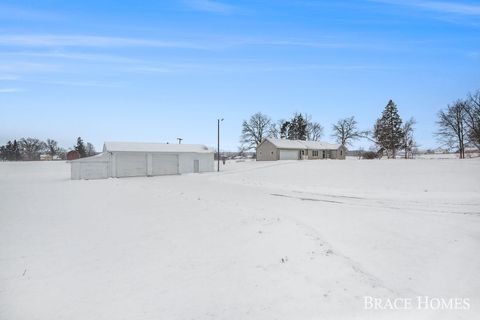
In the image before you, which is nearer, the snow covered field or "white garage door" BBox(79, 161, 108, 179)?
the snow covered field

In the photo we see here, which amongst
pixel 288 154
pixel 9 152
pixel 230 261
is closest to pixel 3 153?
pixel 9 152

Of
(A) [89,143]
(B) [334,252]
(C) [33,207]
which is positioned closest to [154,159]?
(C) [33,207]

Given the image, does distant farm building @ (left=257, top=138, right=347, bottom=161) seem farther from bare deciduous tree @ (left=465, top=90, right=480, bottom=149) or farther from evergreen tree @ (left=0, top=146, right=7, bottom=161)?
evergreen tree @ (left=0, top=146, right=7, bottom=161)

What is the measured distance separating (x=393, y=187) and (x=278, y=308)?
23.6m

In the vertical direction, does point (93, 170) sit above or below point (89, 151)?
below

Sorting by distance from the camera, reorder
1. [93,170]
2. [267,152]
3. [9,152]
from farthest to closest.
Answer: [9,152] → [267,152] → [93,170]

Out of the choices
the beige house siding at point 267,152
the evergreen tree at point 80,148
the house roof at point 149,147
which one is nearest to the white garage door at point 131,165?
the house roof at point 149,147

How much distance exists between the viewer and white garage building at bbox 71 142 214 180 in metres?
37.5

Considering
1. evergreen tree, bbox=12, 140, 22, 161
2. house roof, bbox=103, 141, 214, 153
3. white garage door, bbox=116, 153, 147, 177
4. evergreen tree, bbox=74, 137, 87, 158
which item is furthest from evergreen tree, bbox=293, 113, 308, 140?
evergreen tree, bbox=12, 140, 22, 161

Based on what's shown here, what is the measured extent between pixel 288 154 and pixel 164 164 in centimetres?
2817

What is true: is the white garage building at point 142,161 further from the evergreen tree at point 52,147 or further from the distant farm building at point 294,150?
the evergreen tree at point 52,147

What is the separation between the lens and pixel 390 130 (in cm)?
6575

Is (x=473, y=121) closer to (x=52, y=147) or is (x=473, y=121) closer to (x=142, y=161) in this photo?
(x=142, y=161)

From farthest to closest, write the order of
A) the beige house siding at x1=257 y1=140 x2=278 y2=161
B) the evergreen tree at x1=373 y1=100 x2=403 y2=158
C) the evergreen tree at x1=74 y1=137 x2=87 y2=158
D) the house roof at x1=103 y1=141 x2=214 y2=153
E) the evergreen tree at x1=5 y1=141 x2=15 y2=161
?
1. the evergreen tree at x1=5 y1=141 x2=15 y2=161
2. the evergreen tree at x1=74 y1=137 x2=87 y2=158
3. the evergreen tree at x1=373 y1=100 x2=403 y2=158
4. the beige house siding at x1=257 y1=140 x2=278 y2=161
5. the house roof at x1=103 y1=141 x2=214 y2=153
